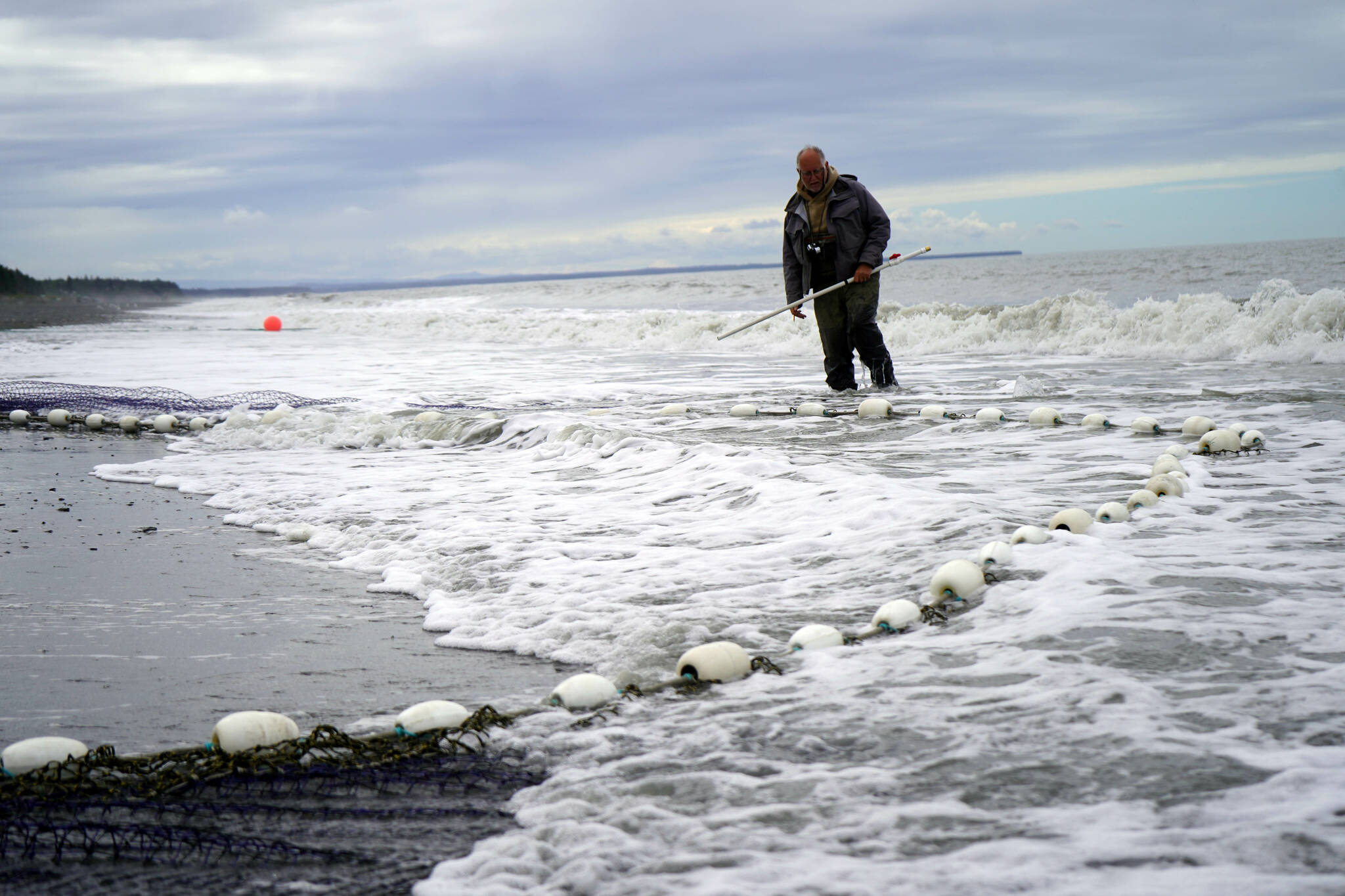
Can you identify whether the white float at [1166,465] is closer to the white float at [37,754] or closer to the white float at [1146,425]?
the white float at [1146,425]

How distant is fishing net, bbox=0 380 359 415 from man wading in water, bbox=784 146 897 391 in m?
4.83

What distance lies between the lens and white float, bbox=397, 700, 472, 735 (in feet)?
8.94

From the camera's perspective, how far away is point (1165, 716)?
2512mm

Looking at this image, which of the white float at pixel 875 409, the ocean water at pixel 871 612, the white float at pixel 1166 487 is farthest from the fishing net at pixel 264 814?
the white float at pixel 875 409

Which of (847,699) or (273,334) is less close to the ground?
(273,334)

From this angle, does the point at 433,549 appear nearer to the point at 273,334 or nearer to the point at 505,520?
the point at 505,520

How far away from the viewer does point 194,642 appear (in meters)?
3.63

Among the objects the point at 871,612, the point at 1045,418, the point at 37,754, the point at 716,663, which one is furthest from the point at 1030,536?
the point at 1045,418

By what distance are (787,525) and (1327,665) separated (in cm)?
238

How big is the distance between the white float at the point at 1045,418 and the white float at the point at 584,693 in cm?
545

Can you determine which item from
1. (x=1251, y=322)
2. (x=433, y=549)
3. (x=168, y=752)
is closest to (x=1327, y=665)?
(x=168, y=752)

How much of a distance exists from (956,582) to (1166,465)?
2.30 meters

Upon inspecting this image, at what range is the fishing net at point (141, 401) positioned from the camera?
10398mm

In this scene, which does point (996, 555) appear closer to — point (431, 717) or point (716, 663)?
point (716, 663)
